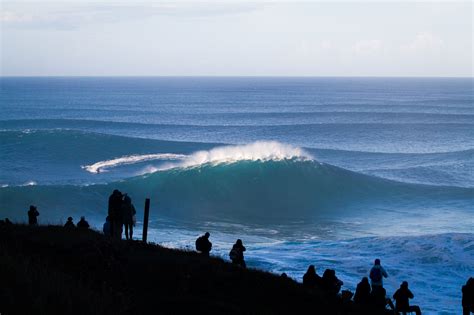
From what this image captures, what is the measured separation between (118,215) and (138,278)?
390cm

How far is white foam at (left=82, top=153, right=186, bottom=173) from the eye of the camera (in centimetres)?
4358

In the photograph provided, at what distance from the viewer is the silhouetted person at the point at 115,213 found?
1466 cm

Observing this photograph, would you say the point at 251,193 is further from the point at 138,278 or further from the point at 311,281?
the point at 138,278

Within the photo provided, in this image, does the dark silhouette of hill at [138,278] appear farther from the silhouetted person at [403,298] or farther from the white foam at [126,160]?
the white foam at [126,160]

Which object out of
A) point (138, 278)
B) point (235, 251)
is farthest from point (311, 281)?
point (138, 278)

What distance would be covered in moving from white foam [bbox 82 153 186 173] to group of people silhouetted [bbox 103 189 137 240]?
2776 centimetres

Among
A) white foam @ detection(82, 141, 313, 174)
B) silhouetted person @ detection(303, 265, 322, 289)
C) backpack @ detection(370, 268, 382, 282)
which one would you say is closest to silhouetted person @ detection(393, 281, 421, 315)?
backpack @ detection(370, 268, 382, 282)

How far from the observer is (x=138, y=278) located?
1117 centimetres

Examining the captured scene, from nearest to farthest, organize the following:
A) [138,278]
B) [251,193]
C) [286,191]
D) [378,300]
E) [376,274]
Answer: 1. [138,278]
2. [378,300]
3. [376,274]
4. [251,193]
5. [286,191]

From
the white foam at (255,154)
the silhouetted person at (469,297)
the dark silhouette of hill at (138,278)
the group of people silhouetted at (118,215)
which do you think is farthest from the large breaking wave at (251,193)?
the silhouetted person at (469,297)

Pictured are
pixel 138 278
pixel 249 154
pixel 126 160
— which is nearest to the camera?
pixel 138 278

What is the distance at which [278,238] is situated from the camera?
23922mm

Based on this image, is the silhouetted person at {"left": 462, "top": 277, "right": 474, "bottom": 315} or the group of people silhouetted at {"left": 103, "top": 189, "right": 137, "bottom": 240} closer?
the silhouetted person at {"left": 462, "top": 277, "right": 474, "bottom": 315}

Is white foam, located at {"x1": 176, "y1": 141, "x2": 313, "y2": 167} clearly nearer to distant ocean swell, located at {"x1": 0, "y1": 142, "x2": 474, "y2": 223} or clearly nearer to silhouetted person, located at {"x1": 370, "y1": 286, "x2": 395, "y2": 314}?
distant ocean swell, located at {"x1": 0, "y1": 142, "x2": 474, "y2": 223}
